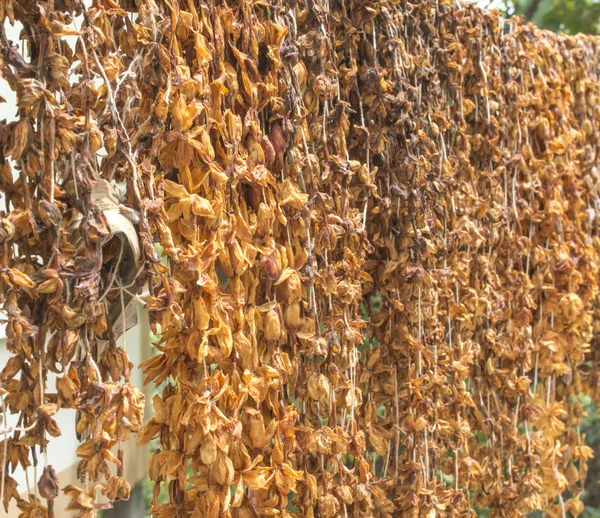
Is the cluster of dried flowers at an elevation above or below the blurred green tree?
below

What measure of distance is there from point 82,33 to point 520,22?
46.2 inches

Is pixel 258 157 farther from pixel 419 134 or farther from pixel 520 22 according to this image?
pixel 520 22

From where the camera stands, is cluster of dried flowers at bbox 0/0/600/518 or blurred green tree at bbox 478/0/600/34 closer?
cluster of dried flowers at bbox 0/0/600/518

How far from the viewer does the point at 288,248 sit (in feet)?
3.17

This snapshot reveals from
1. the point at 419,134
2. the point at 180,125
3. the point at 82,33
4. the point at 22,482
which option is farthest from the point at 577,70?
the point at 22,482

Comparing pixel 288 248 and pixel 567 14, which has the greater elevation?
pixel 567 14

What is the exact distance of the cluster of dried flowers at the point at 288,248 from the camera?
2.31 feet

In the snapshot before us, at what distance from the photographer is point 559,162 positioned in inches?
63.4

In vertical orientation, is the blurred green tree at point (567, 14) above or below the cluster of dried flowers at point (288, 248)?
above

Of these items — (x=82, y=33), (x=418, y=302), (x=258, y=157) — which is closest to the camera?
(x=82, y=33)

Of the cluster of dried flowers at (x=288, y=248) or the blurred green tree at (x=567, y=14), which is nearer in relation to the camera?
the cluster of dried flowers at (x=288, y=248)

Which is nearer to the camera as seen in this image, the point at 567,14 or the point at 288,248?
the point at 288,248

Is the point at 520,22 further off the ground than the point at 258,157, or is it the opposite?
the point at 520,22

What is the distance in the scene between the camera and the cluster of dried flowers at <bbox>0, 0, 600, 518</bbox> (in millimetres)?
704
